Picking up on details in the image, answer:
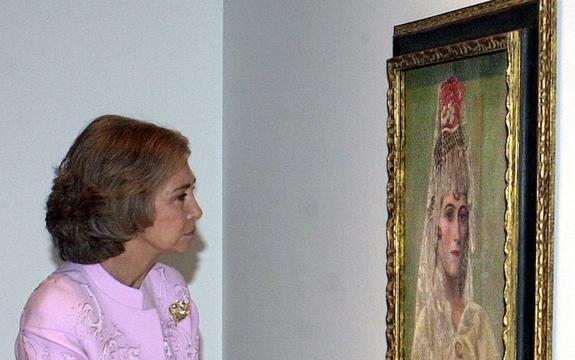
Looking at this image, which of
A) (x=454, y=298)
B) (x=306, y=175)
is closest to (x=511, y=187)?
(x=454, y=298)

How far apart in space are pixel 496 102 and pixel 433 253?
0.44 meters

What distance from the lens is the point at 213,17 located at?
3.83 meters

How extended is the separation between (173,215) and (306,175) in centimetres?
75

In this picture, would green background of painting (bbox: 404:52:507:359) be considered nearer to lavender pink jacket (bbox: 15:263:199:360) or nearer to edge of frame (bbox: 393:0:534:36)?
edge of frame (bbox: 393:0:534:36)

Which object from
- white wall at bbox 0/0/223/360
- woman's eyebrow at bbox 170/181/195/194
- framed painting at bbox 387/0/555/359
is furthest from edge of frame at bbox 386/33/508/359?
white wall at bbox 0/0/223/360

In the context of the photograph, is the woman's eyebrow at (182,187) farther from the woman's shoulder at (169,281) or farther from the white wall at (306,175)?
the white wall at (306,175)

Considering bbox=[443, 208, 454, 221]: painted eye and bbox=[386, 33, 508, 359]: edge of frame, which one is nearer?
bbox=[443, 208, 454, 221]: painted eye

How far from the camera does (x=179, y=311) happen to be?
2.70 meters

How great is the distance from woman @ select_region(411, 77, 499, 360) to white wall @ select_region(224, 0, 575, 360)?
25 centimetres

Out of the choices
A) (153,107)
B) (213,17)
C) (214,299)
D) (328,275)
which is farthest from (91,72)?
(328,275)

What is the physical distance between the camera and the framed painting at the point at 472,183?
2080 mm

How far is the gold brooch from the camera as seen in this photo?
106 inches

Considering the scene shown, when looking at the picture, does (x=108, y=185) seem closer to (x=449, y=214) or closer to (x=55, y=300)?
(x=55, y=300)

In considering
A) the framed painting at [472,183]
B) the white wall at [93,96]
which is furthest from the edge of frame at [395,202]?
the white wall at [93,96]
